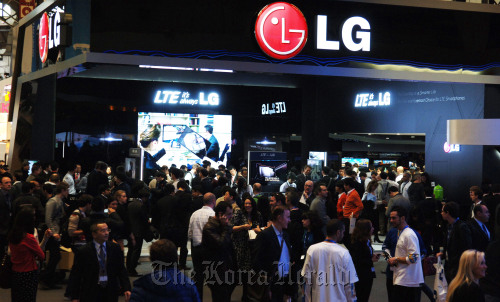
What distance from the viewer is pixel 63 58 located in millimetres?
11789

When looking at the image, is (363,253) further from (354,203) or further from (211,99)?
(211,99)

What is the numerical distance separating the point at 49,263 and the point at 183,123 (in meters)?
11.8

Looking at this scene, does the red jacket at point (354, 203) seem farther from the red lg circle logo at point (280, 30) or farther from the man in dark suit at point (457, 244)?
the man in dark suit at point (457, 244)

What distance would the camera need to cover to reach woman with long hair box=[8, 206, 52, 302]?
262 inches

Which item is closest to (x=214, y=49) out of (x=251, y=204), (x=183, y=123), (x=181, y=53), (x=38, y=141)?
(x=181, y=53)

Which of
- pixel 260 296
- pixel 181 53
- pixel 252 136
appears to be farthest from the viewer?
pixel 252 136

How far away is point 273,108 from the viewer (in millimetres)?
22250

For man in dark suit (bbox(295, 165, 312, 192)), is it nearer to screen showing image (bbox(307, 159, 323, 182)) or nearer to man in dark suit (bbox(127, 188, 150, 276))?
screen showing image (bbox(307, 159, 323, 182))

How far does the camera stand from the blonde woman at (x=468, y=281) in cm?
461

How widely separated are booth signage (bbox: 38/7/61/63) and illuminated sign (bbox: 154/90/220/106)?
283 inches

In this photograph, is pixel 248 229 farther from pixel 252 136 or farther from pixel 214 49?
pixel 252 136

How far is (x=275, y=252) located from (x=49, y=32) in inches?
304

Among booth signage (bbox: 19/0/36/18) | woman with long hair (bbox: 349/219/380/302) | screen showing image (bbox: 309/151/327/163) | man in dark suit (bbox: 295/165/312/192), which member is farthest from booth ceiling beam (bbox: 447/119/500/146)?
booth signage (bbox: 19/0/36/18)

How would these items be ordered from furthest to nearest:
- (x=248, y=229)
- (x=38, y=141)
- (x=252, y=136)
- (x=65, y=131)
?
(x=252, y=136) → (x=65, y=131) → (x=38, y=141) → (x=248, y=229)
